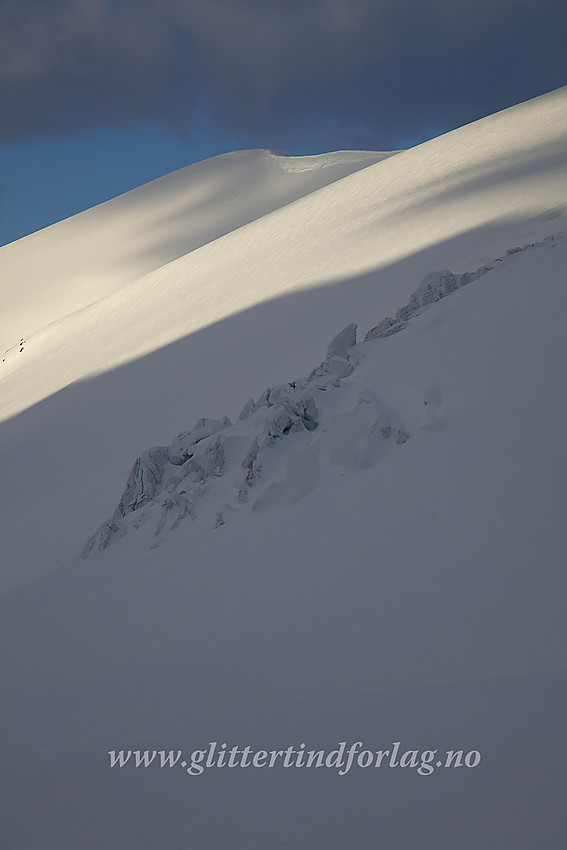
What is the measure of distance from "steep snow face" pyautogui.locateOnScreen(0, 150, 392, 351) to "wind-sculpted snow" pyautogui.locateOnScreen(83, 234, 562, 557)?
17.4 metres

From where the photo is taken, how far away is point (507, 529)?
331 cm

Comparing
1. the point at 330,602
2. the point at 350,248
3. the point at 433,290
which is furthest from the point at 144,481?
the point at 350,248

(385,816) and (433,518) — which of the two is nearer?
(385,816)

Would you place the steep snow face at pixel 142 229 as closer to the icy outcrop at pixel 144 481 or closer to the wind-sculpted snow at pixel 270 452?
the icy outcrop at pixel 144 481

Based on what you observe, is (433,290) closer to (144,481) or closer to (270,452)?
(270,452)

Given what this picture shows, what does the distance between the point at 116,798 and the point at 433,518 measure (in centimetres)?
209

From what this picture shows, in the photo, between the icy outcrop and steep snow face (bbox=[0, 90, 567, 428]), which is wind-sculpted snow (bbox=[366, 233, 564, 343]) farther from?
the icy outcrop

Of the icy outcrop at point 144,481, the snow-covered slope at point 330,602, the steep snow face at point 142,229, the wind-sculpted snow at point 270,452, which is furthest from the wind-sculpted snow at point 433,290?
the steep snow face at point 142,229

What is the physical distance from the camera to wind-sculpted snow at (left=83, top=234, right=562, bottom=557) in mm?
4434

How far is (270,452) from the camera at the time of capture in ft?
15.7

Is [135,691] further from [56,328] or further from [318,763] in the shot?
[56,328]

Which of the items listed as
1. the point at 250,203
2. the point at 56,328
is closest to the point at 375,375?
the point at 56,328

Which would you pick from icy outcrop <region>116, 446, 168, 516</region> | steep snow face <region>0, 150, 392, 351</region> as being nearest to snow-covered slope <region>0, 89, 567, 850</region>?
icy outcrop <region>116, 446, 168, 516</region>

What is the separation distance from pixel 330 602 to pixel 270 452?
5.28 ft
